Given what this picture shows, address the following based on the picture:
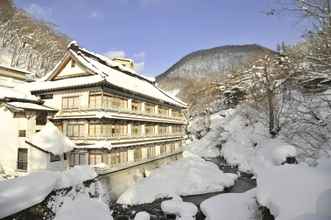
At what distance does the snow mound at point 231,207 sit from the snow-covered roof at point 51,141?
1218 centimetres

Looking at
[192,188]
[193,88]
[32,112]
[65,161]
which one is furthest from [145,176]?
[193,88]

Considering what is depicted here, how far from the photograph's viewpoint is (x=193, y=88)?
7744 centimetres

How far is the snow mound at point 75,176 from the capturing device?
13691 millimetres

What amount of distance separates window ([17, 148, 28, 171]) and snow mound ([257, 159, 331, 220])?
63.2ft

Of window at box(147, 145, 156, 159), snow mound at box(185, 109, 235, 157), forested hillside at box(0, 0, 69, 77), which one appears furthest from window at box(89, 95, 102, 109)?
forested hillside at box(0, 0, 69, 77)

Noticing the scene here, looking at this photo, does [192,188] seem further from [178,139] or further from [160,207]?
[178,139]

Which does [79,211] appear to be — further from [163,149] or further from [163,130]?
[163,130]

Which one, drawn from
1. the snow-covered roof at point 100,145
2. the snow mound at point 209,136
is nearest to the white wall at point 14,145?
the snow-covered roof at point 100,145

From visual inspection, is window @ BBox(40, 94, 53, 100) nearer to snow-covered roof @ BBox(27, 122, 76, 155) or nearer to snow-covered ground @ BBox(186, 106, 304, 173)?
snow-covered roof @ BBox(27, 122, 76, 155)

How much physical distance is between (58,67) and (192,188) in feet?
58.0

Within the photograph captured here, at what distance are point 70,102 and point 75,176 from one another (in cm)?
900

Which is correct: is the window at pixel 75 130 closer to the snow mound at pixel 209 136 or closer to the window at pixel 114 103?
the window at pixel 114 103

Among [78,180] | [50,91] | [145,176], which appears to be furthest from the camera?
[145,176]

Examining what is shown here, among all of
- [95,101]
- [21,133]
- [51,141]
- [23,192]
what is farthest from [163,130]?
[23,192]
